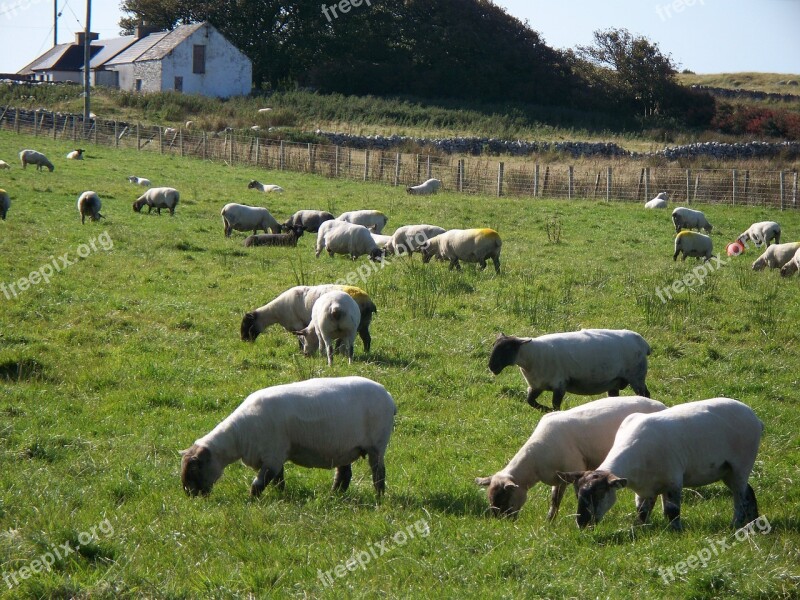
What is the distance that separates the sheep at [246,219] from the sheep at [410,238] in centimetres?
437

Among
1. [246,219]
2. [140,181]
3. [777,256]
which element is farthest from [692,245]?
[140,181]

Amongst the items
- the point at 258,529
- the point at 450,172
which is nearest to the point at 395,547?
the point at 258,529

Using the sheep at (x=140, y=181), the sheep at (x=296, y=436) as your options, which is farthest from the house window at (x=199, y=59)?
the sheep at (x=296, y=436)

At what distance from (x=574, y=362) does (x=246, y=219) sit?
15178 millimetres

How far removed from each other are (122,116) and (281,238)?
39.5m

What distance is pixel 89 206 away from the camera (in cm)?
2331

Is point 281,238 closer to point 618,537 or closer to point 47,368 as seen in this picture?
point 47,368

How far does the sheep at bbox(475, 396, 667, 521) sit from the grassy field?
27 cm

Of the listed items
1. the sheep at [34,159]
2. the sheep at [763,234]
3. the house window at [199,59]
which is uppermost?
the house window at [199,59]

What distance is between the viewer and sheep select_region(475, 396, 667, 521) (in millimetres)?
7418

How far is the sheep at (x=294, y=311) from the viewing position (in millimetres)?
12859

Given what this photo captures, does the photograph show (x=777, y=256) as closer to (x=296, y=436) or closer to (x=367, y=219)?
(x=367, y=219)

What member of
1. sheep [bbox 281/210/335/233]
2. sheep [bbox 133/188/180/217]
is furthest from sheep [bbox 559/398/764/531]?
sheep [bbox 133/188/180/217]

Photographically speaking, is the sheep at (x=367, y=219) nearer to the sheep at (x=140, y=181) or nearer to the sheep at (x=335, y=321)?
the sheep at (x=140, y=181)
